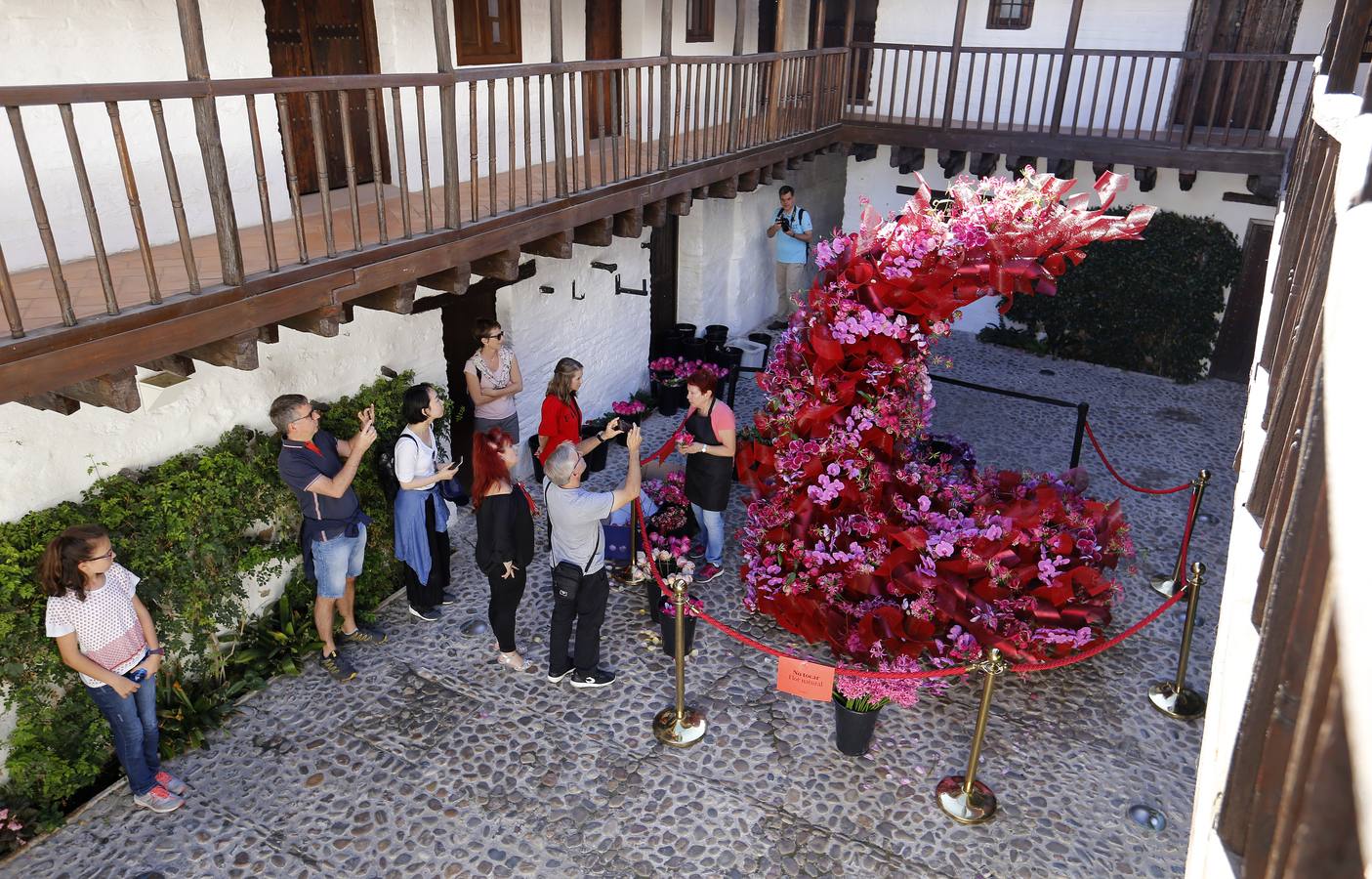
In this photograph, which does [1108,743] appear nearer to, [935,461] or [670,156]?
[935,461]

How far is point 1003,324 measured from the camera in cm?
1427

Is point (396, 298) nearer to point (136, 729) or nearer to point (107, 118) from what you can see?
point (107, 118)

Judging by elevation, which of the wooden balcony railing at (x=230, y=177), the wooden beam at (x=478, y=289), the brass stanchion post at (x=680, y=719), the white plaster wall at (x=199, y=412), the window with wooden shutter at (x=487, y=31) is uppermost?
the window with wooden shutter at (x=487, y=31)

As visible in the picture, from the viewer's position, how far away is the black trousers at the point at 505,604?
21.0 ft

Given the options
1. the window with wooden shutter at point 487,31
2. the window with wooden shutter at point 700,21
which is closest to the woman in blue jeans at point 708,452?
the window with wooden shutter at point 487,31

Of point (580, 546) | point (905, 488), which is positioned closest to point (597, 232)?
point (580, 546)

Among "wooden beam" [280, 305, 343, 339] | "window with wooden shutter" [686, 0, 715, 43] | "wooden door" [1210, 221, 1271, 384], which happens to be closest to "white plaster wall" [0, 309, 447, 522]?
"wooden beam" [280, 305, 343, 339]

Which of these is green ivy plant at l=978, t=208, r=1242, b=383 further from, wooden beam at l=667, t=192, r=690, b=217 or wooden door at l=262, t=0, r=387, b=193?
wooden door at l=262, t=0, r=387, b=193

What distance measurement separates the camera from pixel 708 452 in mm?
7258

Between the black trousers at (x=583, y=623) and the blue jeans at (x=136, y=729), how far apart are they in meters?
2.47

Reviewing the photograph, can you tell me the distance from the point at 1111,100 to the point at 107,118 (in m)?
10.7

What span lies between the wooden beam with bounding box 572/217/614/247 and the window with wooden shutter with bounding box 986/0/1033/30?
27.4 feet

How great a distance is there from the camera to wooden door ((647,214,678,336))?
11.7 metres

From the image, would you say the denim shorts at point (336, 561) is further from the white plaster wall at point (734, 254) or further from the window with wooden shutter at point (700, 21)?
the window with wooden shutter at point (700, 21)
